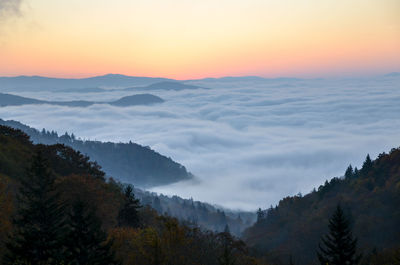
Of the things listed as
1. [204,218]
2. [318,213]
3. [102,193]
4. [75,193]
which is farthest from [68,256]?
[204,218]

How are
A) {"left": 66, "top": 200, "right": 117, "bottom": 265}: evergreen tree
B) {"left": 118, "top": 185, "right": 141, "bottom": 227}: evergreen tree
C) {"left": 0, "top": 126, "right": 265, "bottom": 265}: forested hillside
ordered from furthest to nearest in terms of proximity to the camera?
{"left": 118, "top": 185, "right": 141, "bottom": 227}: evergreen tree → {"left": 0, "top": 126, "right": 265, "bottom": 265}: forested hillside → {"left": 66, "top": 200, "right": 117, "bottom": 265}: evergreen tree

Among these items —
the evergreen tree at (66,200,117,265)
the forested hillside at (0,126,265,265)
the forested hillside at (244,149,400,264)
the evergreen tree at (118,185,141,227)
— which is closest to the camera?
the evergreen tree at (66,200,117,265)

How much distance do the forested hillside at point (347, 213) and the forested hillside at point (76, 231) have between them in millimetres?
34485

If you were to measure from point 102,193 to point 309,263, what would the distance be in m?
45.1

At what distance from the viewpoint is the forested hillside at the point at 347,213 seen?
249ft

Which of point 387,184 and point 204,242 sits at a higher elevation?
point 387,184

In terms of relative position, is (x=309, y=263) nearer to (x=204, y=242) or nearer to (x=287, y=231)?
(x=287, y=231)

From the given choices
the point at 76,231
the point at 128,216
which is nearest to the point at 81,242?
the point at 76,231

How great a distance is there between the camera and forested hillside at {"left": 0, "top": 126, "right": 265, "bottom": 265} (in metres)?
22.5

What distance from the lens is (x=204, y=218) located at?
185 m

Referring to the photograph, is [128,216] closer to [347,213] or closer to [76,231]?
[76,231]

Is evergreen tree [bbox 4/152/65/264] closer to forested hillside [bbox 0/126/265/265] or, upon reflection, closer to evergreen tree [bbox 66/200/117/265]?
forested hillside [bbox 0/126/265/265]

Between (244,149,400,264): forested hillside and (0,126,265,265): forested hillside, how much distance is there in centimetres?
3448

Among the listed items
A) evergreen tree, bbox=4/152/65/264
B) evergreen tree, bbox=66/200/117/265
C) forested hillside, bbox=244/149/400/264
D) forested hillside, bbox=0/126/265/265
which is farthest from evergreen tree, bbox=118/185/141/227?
forested hillside, bbox=244/149/400/264
